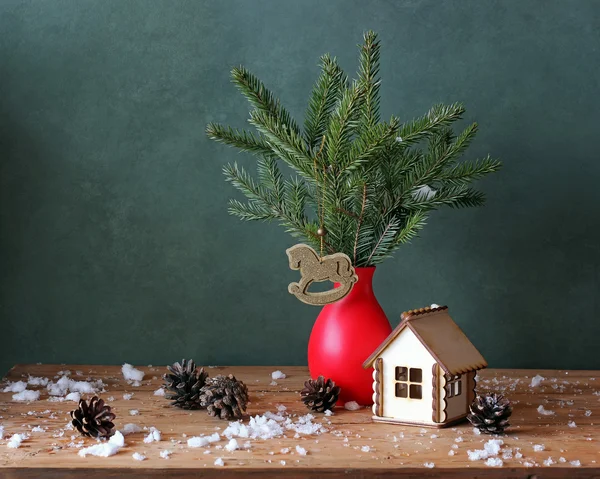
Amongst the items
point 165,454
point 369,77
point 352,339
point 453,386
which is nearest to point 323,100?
point 369,77

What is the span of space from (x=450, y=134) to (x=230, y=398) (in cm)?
59

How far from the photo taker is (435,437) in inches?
39.6

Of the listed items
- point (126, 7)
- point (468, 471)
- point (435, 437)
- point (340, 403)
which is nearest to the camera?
point (468, 471)

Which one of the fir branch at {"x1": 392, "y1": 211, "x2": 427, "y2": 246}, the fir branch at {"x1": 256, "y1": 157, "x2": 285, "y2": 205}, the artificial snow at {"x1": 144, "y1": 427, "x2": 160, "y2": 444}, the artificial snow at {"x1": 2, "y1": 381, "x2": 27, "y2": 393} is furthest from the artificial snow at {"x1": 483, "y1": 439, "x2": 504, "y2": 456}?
the artificial snow at {"x1": 2, "y1": 381, "x2": 27, "y2": 393}

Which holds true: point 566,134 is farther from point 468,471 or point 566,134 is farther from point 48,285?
point 48,285

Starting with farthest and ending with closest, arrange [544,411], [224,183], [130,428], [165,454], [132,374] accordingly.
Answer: [224,183] → [132,374] → [544,411] → [130,428] → [165,454]

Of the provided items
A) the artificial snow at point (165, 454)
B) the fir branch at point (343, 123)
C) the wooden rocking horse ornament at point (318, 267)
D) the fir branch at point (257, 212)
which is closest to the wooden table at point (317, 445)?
the artificial snow at point (165, 454)

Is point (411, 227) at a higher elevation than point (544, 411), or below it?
higher

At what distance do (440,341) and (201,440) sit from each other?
379mm

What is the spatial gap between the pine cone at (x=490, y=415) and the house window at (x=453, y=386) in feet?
0.12

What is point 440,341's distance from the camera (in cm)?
107

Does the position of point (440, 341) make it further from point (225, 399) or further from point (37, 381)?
point (37, 381)

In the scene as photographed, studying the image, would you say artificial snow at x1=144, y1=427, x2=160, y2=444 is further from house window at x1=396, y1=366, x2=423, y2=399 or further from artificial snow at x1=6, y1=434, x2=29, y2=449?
house window at x1=396, y1=366, x2=423, y2=399

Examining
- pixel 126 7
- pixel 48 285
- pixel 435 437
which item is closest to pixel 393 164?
pixel 435 437
